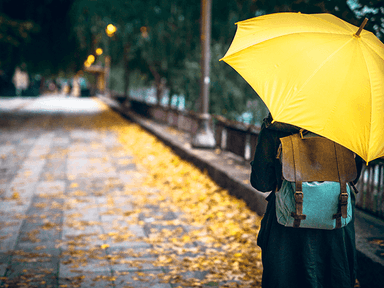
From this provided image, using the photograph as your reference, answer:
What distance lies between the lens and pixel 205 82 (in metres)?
9.57

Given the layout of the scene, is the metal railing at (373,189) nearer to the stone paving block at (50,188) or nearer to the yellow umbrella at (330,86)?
the yellow umbrella at (330,86)

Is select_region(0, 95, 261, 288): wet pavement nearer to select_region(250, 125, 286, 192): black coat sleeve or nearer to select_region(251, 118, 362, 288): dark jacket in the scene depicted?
select_region(251, 118, 362, 288): dark jacket

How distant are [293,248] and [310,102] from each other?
895mm

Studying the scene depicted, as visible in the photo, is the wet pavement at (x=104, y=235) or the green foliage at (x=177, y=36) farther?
the green foliage at (x=177, y=36)

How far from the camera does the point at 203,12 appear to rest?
31.5 ft

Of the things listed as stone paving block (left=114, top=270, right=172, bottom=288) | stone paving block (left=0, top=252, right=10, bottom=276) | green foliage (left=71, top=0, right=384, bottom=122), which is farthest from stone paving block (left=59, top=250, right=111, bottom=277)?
green foliage (left=71, top=0, right=384, bottom=122)

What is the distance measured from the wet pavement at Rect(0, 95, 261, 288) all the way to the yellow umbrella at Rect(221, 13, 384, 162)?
2151mm

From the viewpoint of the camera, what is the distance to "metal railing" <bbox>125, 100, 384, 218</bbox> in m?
4.52

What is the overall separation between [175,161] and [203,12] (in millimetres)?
3501

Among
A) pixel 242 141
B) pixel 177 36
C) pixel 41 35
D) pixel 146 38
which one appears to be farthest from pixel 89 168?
pixel 41 35

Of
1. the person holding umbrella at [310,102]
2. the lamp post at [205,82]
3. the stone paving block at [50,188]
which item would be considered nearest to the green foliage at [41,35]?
the lamp post at [205,82]

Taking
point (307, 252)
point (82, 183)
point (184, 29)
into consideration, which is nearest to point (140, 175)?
point (82, 183)

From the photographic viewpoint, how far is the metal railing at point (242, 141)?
4523mm

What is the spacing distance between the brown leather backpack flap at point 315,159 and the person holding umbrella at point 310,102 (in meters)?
0.08
